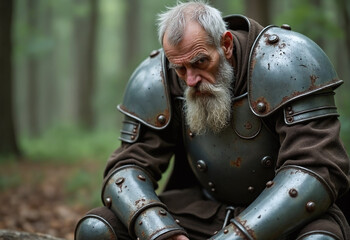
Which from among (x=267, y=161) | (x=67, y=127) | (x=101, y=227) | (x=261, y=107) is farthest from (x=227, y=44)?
(x=67, y=127)

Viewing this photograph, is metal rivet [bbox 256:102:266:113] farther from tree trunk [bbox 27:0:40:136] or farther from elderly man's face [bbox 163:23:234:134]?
tree trunk [bbox 27:0:40:136]

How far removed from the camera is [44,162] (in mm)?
8945

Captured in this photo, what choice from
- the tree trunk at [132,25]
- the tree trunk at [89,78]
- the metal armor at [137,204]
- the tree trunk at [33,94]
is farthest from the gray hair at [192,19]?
the tree trunk at [132,25]

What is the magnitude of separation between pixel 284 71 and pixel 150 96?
2.74ft

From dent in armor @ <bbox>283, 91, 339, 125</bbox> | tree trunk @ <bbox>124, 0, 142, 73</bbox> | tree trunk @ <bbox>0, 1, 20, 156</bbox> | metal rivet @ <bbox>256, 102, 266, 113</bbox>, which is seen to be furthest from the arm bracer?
tree trunk @ <bbox>124, 0, 142, 73</bbox>

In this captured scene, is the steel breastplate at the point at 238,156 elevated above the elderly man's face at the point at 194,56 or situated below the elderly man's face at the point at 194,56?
below

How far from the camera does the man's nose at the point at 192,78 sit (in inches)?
108

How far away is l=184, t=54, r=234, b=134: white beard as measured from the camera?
279 centimetres

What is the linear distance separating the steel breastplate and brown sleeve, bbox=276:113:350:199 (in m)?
0.21

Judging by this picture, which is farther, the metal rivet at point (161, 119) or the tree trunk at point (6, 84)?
the tree trunk at point (6, 84)

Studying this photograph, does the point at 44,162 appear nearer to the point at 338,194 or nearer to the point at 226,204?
the point at 226,204

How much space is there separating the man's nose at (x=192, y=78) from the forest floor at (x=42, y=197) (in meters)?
2.18

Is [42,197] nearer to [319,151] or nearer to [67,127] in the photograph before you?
[319,151]

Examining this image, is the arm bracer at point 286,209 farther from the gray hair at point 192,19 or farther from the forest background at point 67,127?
the forest background at point 67,127
